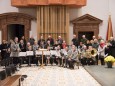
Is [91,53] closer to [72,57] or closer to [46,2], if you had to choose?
[72,57]

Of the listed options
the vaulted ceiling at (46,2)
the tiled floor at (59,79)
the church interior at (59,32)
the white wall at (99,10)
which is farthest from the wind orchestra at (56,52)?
the white wall at (99,10)

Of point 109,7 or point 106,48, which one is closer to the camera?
point 106,48

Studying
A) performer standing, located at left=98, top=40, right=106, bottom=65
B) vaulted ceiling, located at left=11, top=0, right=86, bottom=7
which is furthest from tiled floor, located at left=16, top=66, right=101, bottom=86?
vaulted ceiling, located at left=11, top=0, right=86, bottom=7

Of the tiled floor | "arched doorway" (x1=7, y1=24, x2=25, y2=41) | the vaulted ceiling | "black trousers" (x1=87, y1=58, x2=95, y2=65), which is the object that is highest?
the vaulted ceiling

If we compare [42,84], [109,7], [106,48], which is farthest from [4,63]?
[109,7]

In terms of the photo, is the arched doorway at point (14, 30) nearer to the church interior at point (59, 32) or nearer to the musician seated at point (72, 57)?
the church interior at point (59, 32)

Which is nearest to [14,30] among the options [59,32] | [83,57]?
[59,32]

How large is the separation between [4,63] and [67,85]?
4.45 metres

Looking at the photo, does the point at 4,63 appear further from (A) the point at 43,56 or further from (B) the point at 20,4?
(B) the point at 20,4

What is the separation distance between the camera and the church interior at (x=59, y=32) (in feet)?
58.6

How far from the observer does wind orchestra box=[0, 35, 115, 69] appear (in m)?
17.5

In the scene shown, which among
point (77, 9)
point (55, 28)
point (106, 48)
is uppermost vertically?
point (77, 9)

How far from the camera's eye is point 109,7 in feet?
71.9

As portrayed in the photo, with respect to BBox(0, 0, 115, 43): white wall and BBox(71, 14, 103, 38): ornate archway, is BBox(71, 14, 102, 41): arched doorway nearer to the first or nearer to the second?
BBox(71, 14, 103, 38): ornate archway
